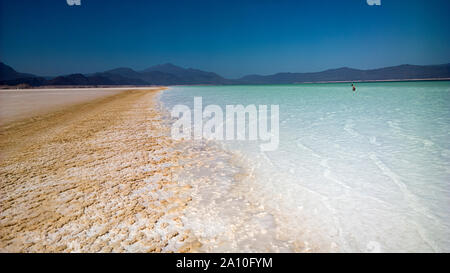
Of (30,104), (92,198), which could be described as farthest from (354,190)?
(30,104)

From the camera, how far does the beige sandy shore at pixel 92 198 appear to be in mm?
1887

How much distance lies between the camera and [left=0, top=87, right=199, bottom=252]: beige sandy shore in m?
1.89

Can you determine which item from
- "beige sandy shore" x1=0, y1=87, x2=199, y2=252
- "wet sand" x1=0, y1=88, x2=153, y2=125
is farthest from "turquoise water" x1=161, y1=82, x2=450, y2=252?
"wet sand" x1=0, y1=88, x2=153, y2=125

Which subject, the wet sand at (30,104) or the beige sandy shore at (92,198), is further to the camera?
the wet sand at (30,104)

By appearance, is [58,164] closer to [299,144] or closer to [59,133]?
[59,133]

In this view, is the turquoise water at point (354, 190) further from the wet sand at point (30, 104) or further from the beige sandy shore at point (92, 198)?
the wet sand at point (30, 104)

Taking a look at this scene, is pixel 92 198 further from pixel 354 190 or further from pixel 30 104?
pixel 30 104

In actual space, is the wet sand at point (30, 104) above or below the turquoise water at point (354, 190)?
above

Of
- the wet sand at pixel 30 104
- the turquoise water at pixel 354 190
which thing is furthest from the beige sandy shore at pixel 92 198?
the wet sand at pixel 30 104

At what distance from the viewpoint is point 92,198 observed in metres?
2.60

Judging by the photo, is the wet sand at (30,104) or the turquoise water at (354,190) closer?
the turquoise water at (354,190)

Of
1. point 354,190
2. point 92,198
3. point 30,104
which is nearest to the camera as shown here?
point 92,198

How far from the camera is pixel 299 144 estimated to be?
5.06 meters
